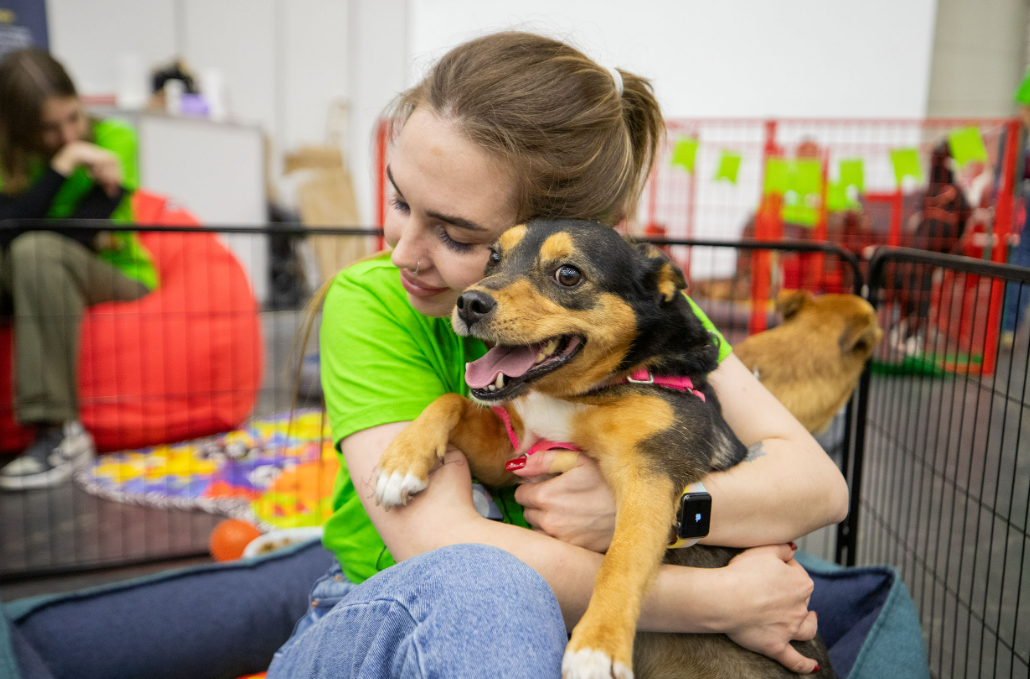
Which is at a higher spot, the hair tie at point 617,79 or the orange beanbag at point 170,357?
the hair tie at point 617,79

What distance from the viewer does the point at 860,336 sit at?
238 cm

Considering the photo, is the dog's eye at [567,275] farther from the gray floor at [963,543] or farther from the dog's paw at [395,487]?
the gray floor at [963,543]

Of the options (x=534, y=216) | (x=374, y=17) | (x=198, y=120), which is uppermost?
(x=374, y=17)

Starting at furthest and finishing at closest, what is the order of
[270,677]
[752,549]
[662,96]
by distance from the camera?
[662,96] < [752,549] < [270,677]

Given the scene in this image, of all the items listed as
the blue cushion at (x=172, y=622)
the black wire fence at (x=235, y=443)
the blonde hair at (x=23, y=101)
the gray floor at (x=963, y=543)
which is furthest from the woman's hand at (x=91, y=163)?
the gray floor at (x=963, y=543)

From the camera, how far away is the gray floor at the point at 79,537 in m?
2.63

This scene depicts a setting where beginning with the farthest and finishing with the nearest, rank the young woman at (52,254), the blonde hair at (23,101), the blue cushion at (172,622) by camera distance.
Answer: the blonde hair at (23,101) → the young woman at (52,254) → the blue cushion at (172,622)

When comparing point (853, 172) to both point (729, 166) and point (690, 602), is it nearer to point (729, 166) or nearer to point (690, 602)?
point (729, 166)

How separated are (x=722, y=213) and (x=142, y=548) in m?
5.53

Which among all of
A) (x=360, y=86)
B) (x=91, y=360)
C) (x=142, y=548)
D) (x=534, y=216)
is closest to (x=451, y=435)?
(x=534, y=216)

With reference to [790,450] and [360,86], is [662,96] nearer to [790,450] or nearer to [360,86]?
[360,86]

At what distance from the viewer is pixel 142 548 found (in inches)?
112

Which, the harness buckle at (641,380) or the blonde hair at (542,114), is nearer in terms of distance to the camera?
the blonde hair at (542,114)

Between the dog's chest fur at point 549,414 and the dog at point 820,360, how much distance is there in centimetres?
131
